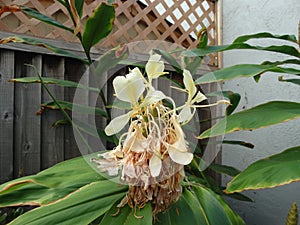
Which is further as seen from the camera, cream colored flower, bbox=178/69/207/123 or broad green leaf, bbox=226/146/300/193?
broad green leaf, bbox=226/146/300/193

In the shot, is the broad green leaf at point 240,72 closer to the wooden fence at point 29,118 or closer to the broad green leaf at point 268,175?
the broad green leaf at point 268,175

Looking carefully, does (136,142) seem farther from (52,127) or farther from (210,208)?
(52,127)

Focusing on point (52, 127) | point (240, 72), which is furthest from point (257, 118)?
point (52, 127)

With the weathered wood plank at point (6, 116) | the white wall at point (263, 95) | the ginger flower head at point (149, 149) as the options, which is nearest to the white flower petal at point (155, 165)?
the ginger flower head at point (149, 149)

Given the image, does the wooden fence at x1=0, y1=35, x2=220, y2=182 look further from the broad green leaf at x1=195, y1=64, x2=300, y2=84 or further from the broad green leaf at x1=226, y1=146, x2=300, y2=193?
the broad green leaf at x1=226, y1=146, x2=300, y2=193

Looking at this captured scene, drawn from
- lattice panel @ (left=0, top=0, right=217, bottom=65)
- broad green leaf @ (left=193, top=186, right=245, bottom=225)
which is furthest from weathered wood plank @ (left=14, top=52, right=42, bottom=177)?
broad green leaf @ (left=193, top=186, right=245, bottom=225)
